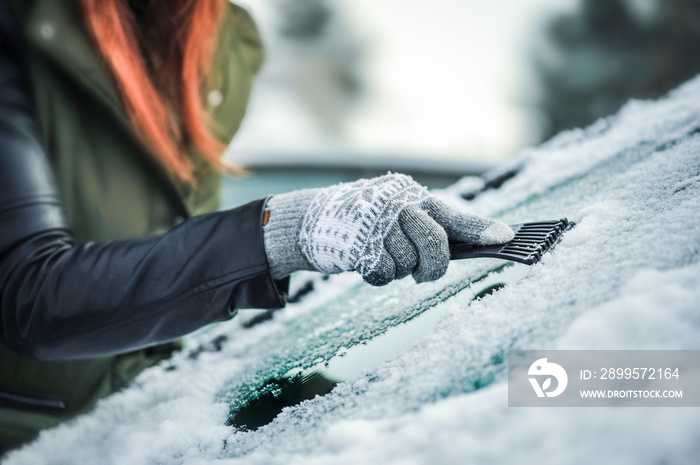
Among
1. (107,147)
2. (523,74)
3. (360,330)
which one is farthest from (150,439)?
(523,74)

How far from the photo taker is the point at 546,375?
0.42 meters

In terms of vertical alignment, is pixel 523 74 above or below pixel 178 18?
above

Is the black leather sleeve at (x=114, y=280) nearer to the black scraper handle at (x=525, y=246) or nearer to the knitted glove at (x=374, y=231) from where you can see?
the knitted glove at (x=374, y=231)

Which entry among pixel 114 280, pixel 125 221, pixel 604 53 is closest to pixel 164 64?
pixel 125 221

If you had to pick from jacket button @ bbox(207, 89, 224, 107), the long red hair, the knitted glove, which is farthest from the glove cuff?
jacket button @ bbox(207, 89, 224, 107)

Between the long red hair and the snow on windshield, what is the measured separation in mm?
395

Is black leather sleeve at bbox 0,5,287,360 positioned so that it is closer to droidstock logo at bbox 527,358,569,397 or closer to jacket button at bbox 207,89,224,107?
droidstock logo at bbox 527,358,569,397

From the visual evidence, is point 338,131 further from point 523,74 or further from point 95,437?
point 95,437

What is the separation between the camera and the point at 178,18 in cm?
94

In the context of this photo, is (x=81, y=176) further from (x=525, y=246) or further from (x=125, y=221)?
(x=525, y=246)

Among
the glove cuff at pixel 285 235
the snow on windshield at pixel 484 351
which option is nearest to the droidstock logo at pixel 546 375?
the snow on windshield at pixel 484 351

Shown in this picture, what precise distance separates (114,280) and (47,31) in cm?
41

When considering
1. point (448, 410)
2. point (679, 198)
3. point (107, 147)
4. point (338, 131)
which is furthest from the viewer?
point (338, 131)

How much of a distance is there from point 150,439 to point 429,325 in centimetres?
35
